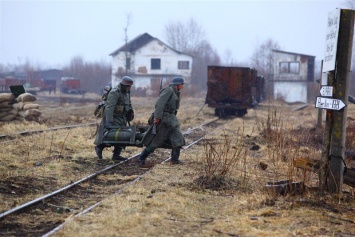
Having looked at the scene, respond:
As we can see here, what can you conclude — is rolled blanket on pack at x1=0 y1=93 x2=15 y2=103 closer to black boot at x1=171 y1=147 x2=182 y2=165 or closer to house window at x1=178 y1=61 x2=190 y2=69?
black boot at x1=171 y1=147 x2=182 y2=165

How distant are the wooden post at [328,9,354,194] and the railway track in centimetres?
324

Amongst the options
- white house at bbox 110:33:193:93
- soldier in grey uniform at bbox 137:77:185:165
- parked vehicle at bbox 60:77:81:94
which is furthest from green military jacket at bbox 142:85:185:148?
white house at bbox 110:33:193:93

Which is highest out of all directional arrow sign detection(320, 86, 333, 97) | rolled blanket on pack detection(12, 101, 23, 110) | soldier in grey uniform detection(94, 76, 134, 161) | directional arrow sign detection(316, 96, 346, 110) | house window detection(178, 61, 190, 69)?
house window detection(178, 61, 190, 69)

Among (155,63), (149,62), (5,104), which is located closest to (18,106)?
(5,104)

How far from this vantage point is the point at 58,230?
17.9ft

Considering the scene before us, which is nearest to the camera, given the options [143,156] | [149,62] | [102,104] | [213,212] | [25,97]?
[213,212]

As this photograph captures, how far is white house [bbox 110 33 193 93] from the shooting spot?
62.9 meters

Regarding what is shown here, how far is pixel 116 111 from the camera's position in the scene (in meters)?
10.6

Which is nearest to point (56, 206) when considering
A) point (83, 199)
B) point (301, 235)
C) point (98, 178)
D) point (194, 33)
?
point (83, 199)

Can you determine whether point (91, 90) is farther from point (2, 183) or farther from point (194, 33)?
point (2, 183)

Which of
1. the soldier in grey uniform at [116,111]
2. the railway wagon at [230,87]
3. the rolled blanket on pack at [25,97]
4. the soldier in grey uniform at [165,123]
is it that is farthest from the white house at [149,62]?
the soldier in grey uniform at [165,123]

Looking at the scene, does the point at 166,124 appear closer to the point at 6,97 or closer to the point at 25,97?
the point at 25,97

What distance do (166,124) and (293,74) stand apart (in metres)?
47.8

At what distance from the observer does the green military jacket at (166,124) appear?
990 centimetres
